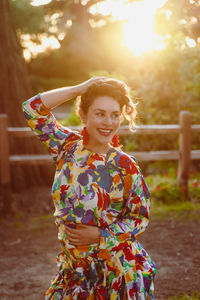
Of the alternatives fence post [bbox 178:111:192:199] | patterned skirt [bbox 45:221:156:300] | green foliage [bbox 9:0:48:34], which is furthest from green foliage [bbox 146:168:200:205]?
green foliage [bbox 9:0:48:34]

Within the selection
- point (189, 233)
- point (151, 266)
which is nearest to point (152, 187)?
point (189, 233)

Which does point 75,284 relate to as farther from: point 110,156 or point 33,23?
point 33,23

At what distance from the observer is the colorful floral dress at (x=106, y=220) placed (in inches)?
73.3

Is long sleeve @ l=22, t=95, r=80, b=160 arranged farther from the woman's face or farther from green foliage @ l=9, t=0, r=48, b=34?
green foliage @ l=9, t=0, r=48, b=34

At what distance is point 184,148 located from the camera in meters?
6.31

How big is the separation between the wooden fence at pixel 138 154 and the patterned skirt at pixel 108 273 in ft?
12.8

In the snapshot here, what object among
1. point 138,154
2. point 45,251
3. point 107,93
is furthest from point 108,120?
point 138,154

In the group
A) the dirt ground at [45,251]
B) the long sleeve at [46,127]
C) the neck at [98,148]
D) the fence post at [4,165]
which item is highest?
the long sleeve at [46,127]

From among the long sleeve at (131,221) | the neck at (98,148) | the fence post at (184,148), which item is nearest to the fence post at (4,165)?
the fence post at (184,148)

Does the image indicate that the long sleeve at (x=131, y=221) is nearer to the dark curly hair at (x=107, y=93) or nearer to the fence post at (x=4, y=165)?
the dark curly hair at (x=107, y=93)

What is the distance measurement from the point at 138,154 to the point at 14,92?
2.47 meters

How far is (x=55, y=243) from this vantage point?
496cm

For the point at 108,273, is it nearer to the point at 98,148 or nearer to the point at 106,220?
the point at 106,220

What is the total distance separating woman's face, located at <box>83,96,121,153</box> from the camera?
76.2 inches
